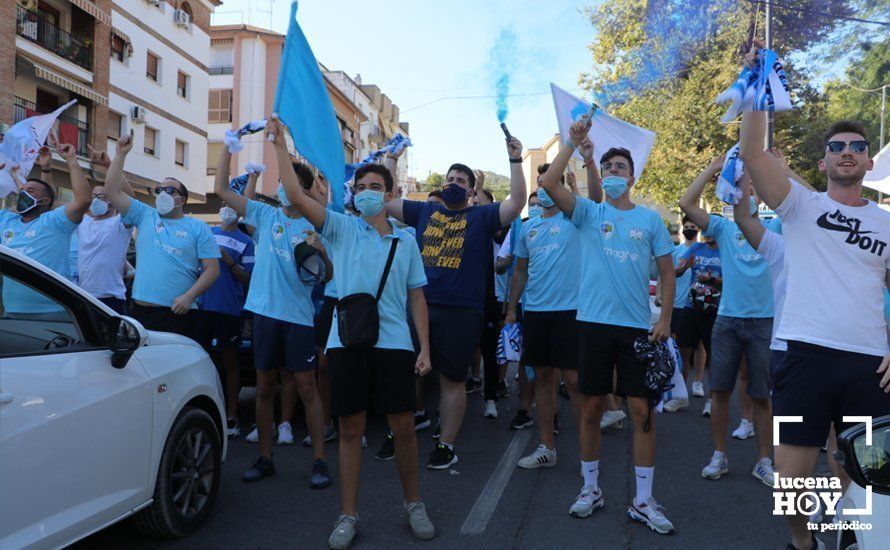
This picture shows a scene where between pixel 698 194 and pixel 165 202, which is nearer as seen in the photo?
pixel 698 194

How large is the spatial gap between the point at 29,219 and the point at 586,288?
456 cm

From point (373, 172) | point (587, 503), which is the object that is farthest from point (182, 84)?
point (587, 503)

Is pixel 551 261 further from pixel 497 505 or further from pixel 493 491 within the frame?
pixel 497 505

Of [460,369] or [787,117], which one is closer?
[460,369]

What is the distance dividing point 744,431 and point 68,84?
936 inches

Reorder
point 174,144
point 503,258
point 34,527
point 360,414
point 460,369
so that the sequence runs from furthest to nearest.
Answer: point 174,144 < point 503,258 < point 460,369 < point 360,414 < point 34,527

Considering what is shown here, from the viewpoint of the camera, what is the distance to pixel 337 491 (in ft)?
15.7

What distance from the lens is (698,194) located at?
→ 5.03m

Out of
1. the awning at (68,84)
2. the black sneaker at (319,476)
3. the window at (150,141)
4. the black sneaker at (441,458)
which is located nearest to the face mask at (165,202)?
the black sneaker at (319,476)

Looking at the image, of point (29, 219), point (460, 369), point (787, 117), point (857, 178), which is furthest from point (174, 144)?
point (857, 178)

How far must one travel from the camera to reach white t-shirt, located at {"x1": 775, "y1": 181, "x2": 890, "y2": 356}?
313cm

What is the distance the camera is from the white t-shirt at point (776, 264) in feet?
14.9

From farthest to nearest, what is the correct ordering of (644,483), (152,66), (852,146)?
1. (152,66)
2. (644,483)
3. (852,146)

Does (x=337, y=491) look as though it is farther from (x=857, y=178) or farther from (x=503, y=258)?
(x=857, y=178)
